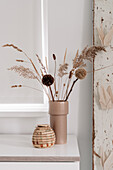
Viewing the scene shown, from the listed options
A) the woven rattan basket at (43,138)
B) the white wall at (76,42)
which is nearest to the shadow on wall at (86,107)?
the white wall at (76,42)

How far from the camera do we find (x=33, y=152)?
3.64 ft

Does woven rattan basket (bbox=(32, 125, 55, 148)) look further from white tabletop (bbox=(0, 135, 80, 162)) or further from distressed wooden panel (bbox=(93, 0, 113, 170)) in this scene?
distressed wooden panel (bbox=(93, 0, 113, 170))

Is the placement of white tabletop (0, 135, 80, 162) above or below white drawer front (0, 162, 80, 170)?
above

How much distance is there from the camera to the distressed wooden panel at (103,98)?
141 centimetres

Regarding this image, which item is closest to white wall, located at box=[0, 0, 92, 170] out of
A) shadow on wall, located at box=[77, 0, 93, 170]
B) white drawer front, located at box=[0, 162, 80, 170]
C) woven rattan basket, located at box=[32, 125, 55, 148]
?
shadow on wall, located at box=[77, 0, 93, 170]

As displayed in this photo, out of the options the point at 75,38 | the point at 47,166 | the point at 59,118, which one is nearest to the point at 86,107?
the point at 59,118

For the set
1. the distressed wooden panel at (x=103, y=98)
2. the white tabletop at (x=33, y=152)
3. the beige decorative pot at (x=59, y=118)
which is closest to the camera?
the white tabletop at (x=33, y=152)

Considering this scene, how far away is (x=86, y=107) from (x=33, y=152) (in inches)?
18.7

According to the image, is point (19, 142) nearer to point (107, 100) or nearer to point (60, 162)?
point (60, 162)

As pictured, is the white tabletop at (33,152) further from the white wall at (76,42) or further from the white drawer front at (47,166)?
the white wall at (76,42)

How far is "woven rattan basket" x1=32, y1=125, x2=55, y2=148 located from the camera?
1.15 metres

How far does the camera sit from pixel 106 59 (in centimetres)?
142

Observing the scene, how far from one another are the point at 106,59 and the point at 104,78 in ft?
0.34

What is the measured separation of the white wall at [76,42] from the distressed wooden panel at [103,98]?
59mm
